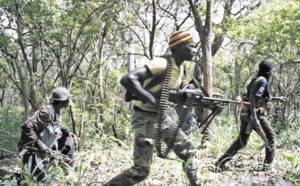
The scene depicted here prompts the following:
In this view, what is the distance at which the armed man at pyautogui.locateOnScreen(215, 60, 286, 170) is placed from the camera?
5.24 metres

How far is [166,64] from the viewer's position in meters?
3.43

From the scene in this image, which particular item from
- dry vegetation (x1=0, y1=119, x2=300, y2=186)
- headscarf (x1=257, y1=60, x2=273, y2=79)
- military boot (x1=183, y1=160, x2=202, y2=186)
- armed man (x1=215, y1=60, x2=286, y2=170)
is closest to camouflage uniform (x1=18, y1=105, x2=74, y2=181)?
dry vegetation (x1=0, y1=119, x2=300, y2=186)

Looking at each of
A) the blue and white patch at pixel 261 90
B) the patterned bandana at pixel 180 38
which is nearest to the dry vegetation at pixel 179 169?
the blue and white patch at pixel 261 90

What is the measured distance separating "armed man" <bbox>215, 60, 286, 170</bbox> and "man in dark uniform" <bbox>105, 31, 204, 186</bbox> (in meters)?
2.02

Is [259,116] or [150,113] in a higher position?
[150,113]

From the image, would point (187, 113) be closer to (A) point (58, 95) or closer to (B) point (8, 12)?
(A) point (58, 95)

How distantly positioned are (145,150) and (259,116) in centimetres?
282

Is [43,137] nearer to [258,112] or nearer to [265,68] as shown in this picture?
[258,112]

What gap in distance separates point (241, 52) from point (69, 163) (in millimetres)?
12768

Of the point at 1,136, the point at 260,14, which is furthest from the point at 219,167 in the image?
the point at 1,136

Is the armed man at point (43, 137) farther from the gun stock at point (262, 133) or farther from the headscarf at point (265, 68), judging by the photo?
the headscarf at point (265, 68)

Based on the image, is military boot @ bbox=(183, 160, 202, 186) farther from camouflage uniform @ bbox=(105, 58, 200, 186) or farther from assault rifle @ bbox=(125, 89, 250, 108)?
assault rifle @ bbox=(125, 89, 250, 108)

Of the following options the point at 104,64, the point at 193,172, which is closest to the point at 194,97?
the point at 193,172

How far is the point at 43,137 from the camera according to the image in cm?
482
